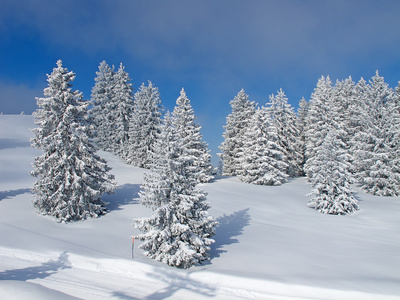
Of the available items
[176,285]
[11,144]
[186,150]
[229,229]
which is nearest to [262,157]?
[229,229]

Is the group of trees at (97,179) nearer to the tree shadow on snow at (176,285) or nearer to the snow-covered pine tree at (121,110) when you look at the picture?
the tree shadow on snow at (176,285)

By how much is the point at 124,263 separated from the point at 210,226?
430cm

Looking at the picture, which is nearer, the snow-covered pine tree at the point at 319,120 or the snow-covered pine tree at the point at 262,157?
the snow-covered pine tree at the point at 262,157

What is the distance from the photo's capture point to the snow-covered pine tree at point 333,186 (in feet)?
76.4

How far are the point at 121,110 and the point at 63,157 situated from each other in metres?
30.9

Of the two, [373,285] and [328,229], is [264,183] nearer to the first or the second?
[328,229]

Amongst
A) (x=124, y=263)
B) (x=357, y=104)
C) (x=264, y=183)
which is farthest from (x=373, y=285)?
(x=357, y=104)

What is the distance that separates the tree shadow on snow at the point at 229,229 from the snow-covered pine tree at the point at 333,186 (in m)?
7.13

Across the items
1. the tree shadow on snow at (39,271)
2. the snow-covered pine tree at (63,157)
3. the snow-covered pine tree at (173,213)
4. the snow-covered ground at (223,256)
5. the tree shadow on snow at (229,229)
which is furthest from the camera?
the snow-covered pine tree at (63,157)

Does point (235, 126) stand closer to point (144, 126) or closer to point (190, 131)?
point (190, 131)

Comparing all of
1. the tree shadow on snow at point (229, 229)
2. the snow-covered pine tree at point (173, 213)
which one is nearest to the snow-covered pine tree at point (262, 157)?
the tree shadow on snow at point (229, 229)

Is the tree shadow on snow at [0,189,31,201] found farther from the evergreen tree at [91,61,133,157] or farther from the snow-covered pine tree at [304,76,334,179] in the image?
the snow-covered pine tree at [304,76,334,179]

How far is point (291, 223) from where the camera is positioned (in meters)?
20.2

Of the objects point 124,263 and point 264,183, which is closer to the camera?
point 124,263
